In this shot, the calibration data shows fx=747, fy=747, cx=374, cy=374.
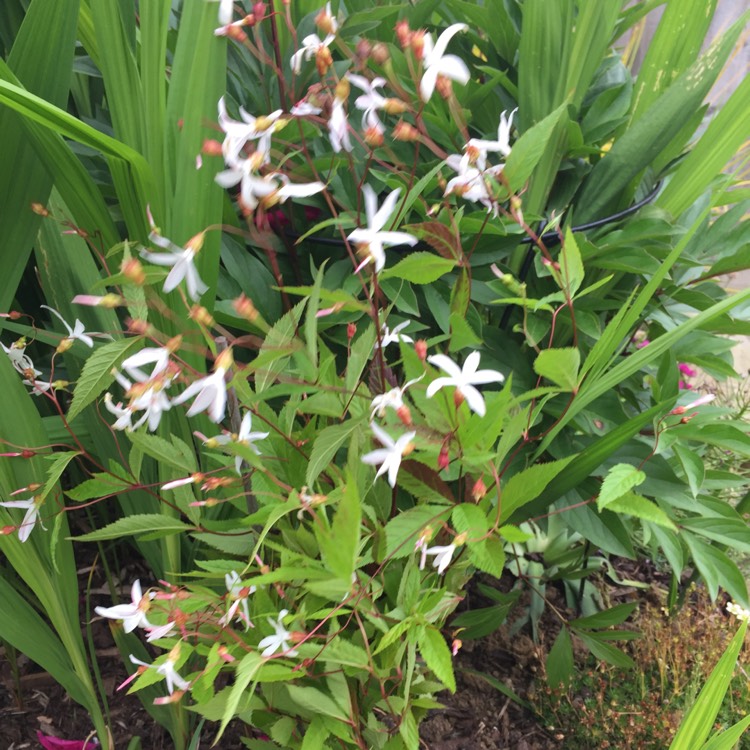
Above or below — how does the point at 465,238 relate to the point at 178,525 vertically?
above

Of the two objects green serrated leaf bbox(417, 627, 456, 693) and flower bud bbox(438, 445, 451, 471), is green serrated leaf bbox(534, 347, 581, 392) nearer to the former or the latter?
flower bud bbox(438, 445, 451, 471)

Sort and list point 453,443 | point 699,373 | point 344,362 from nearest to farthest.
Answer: point 453,443
point 344,362
point 699,373

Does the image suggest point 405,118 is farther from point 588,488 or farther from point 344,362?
point 588,488

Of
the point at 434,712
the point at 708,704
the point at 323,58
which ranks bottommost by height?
the point at 434,712

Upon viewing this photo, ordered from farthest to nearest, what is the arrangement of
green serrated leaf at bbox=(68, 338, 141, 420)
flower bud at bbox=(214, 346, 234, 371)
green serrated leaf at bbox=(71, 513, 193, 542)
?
green serrated leaf at bbox=(71, 513, 193, 542) → green serrated leaf at bbox=(68, 338, 141, 420) → flower bud at bbox=(214, 346, 234, 371)

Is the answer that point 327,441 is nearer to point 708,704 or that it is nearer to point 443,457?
point 443,457

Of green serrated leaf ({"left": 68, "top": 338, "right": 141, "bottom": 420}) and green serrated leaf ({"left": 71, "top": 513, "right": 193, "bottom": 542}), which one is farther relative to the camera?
green serrated leaf ({"left": 71, "top": 513, "right": 193, "bottom": 542})

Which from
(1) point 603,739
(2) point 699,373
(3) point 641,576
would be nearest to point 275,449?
(1) point 603,739

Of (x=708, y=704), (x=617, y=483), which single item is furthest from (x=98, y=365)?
(x=708, y=704)

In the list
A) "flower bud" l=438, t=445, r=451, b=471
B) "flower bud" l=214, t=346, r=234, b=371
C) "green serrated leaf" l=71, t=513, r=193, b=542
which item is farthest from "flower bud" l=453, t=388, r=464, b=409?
"green serrated leaf" l=71, t=513, r=193, b=542

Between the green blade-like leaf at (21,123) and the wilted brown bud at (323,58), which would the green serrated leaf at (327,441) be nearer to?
the wilted brown bud at (323,58)

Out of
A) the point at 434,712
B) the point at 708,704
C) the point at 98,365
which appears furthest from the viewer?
the point at 434,712
